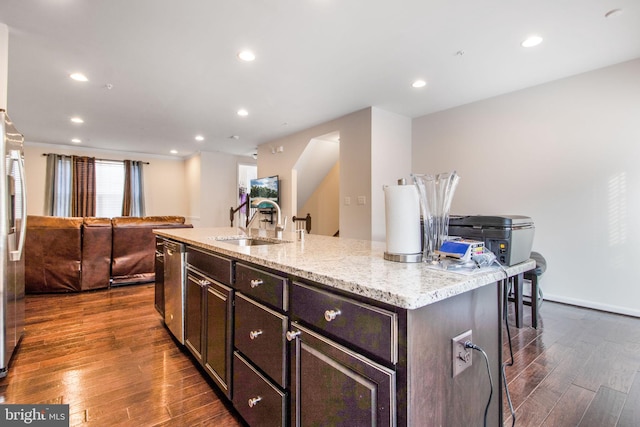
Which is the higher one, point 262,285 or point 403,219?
point 403,219

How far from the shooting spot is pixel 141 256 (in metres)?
4.23

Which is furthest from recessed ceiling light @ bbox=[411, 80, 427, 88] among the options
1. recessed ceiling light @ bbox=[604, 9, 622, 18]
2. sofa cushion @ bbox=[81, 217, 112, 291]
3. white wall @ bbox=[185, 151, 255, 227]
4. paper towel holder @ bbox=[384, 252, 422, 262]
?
white wall @ bbox=[185, 151, 255, 227]

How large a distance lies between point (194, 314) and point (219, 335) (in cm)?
44

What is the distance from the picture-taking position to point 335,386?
0.94m

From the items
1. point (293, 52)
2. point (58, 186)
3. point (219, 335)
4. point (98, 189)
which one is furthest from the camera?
point (98, 189)

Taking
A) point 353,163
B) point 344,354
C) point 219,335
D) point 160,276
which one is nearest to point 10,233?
point 160,276

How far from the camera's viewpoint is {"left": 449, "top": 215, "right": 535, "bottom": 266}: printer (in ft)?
3.77

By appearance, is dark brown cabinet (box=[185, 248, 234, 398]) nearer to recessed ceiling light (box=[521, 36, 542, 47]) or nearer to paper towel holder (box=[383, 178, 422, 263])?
paper towel holder (box=[383, 178, 422, 263])

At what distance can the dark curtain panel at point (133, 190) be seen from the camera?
25.2 feet

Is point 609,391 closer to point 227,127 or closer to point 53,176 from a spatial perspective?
point 227,127

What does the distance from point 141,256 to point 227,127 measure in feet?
8.68

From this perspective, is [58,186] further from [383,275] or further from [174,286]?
[383,275]

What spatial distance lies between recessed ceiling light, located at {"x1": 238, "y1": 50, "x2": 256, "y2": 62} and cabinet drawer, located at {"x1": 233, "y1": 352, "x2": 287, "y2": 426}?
8.74ft

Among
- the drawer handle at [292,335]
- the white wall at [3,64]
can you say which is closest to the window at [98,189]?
the white wall at [3,64]
